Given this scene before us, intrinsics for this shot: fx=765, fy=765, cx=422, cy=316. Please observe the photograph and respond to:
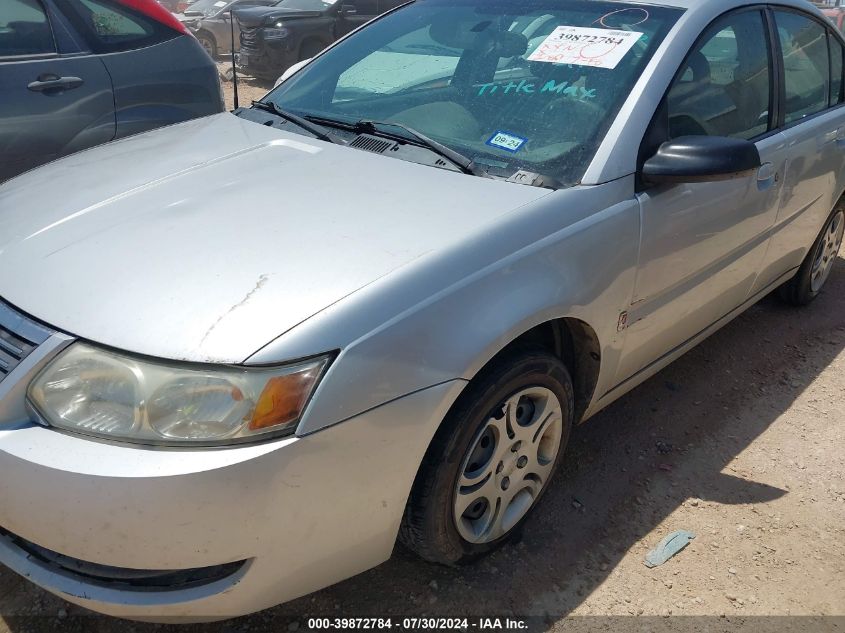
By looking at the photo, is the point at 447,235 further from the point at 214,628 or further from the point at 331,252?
the point at 214,628

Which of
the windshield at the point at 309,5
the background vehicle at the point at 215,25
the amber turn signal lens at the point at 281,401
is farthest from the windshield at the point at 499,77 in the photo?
the background vehicle at the point at 215,25

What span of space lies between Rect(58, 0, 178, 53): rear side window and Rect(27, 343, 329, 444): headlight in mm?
2802

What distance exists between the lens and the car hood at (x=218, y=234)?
66.4 inches

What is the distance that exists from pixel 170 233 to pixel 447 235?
0.72 meters

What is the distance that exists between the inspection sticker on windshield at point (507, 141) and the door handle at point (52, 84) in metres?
2.36

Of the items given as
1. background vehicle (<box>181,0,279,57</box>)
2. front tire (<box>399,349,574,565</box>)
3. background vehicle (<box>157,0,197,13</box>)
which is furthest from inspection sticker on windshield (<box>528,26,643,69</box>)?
background vehicle (<box>157,0,197,13</box>)

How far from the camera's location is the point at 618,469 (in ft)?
9.18

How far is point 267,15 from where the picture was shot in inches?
456

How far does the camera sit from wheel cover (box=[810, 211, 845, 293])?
4023 millimetres

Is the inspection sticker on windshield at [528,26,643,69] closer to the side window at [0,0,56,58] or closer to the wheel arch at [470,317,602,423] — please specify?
the wheel arch at [470,317,602,423]

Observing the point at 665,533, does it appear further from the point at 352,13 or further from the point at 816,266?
the point at 352,13

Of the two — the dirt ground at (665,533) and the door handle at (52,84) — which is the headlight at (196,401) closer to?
the dirt ground at (665,533)

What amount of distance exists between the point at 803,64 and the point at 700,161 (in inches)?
60.2

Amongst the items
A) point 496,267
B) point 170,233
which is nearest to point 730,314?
point 496,267
